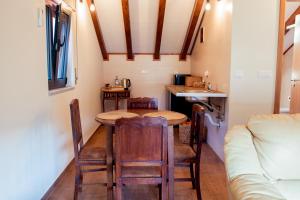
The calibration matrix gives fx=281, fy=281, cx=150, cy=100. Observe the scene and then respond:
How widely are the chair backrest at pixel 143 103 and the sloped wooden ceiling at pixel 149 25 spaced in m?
2.06

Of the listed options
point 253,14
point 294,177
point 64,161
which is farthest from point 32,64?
point 253,14

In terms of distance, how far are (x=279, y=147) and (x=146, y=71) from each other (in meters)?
4.96

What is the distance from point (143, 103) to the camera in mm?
3496

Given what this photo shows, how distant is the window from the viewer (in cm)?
311

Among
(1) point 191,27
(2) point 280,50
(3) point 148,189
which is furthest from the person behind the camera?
(1) point 191,27

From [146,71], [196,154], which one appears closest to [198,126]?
[196,154]

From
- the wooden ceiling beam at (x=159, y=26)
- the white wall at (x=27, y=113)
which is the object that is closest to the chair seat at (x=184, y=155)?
the white wall at (x=27, y=113)

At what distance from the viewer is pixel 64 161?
3.46 meters

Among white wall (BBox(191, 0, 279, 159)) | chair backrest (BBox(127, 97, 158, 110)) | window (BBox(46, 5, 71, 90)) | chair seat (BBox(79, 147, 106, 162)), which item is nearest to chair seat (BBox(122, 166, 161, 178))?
chair seat (BBox(79, 147, 106, 162))

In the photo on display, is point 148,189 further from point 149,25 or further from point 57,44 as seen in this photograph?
point 149,25

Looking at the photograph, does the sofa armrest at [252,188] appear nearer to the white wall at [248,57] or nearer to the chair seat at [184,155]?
the chair seat at [184,155]

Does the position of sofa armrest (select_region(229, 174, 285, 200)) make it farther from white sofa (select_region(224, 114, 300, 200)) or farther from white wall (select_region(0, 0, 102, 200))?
white wall (select_region(0, 0, 102, 200))

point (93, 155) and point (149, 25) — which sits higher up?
point (149, 25)

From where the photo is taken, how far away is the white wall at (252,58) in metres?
3.44
